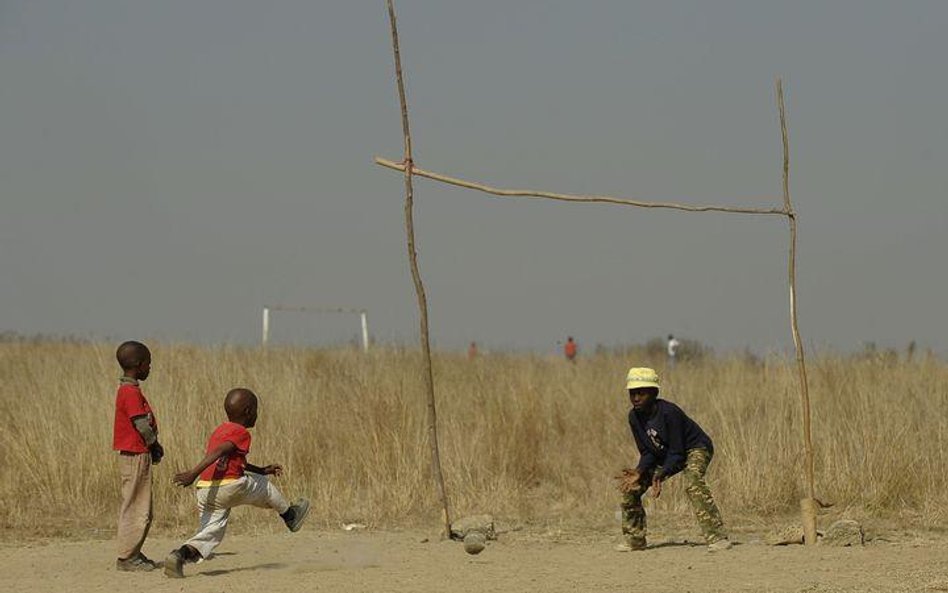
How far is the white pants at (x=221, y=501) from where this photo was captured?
7867mm

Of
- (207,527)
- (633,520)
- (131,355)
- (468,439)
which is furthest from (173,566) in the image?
(468,439)

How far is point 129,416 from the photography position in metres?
8.01

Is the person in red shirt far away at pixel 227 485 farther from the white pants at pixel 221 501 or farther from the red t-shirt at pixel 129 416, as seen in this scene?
the red t-shirt at pixel 129 416

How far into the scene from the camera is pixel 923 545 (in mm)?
9086

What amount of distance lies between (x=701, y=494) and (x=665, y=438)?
400mm

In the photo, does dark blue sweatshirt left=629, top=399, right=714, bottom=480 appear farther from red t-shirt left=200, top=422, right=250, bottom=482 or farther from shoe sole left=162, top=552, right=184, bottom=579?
shoe sole left=162, top=552, right=184, bottom=579

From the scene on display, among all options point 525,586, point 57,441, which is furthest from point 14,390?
point 525,586

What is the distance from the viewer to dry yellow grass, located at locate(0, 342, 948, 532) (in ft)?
36.4

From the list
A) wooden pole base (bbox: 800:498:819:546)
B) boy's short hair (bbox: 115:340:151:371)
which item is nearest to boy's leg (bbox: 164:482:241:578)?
boy's short hair (bbox: 115:340:151:371)

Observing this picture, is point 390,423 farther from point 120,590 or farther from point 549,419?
point 120,590

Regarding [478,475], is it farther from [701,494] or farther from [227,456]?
[227,456]

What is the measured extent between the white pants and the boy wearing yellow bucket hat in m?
2.21

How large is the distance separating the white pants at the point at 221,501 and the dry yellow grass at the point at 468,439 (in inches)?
112

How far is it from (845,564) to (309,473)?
515cm
